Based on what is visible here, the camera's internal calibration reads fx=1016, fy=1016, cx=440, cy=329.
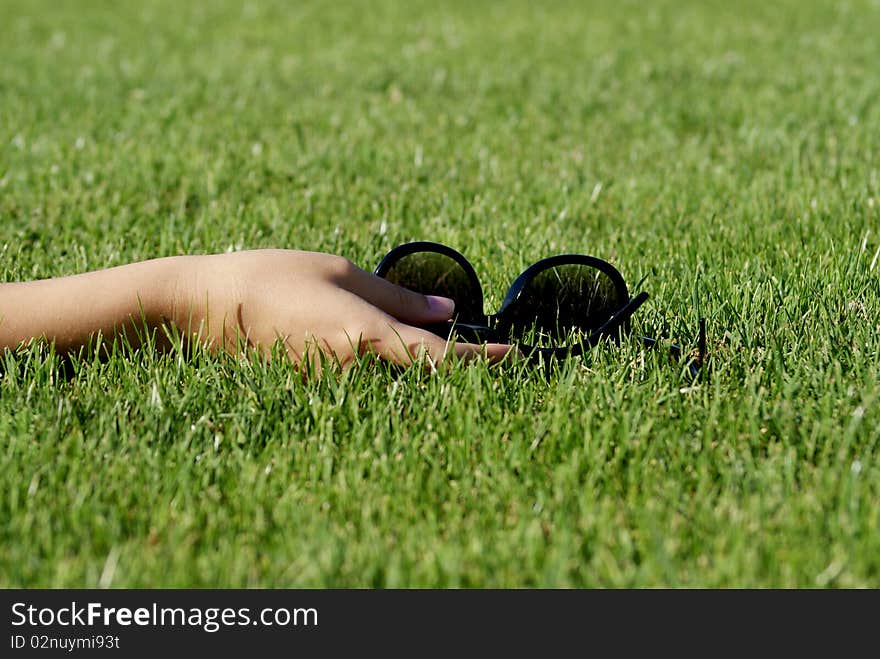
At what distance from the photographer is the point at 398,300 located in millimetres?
2523

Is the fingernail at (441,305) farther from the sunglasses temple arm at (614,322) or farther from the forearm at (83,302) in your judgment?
the forearm at (83,302)

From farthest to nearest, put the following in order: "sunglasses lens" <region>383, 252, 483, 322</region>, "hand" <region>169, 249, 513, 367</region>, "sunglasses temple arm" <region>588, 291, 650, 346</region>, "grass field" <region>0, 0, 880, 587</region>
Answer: "sunglasses lens" <region>383, 252, 483, 322</region>, "sunglasses temple arm" <region>588, 291, 650, 346</region>, "hand" <region>169, 249, 513, 367</region>, "grass field" <region>0, 0, 880, 587</region>

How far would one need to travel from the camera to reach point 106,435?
2176mm

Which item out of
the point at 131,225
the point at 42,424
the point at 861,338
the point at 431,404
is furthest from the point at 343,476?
the point at 131,225

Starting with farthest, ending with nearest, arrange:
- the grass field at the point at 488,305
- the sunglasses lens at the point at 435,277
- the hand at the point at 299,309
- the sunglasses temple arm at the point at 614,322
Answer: the sunglasses lens at the point at 435,277
the sunglasses temple arm at the point at 614,322
the hand at the point at 299,309
the grass field at the point at 488,305

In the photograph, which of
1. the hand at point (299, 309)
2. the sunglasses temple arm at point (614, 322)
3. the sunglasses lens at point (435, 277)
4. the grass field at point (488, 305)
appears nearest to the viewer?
the grass field at point (488, 305)

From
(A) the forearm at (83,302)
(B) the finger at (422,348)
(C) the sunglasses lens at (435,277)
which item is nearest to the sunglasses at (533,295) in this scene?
(C) the sunglasses lens at (435,277)

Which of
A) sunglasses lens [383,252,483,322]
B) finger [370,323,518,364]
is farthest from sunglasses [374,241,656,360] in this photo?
finger [370,323,518,364]

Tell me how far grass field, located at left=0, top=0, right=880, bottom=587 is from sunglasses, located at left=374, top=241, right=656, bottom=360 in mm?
144

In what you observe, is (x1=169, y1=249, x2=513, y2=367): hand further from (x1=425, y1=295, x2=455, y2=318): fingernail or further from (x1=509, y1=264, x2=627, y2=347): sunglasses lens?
(x1=509, y1=264, x2=627, y2=347): sunglasses lens

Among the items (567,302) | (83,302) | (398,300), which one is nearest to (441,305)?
(398,300)

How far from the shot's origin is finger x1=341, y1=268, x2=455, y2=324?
96.5 inches

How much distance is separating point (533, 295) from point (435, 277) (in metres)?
0.26

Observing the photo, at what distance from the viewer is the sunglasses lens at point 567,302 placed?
2.59 meters
